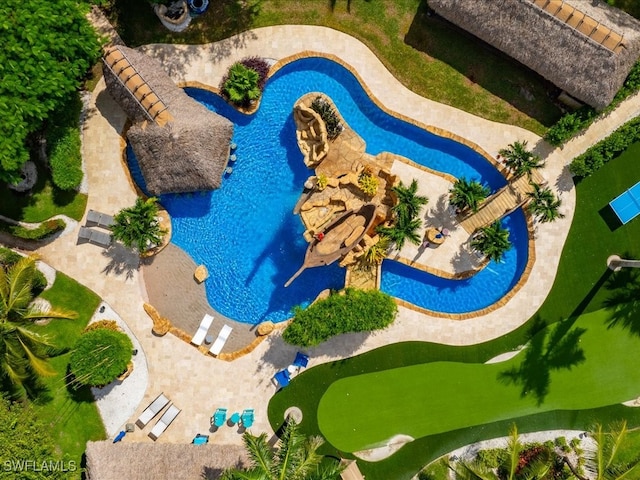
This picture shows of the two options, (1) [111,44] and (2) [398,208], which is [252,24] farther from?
(2) [398,208]

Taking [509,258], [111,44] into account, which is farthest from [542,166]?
[111,44]

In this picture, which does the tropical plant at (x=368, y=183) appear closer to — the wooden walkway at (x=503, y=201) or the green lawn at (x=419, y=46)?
the wooden walkway at (x=503, y=201)

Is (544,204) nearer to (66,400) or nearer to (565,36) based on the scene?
(565,36)

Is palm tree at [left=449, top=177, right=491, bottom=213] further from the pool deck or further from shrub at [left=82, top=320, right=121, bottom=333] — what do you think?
shrub at [left=82, top=320, right=121, bottom=333]

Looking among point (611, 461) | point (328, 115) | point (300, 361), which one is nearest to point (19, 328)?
point (300, 361)

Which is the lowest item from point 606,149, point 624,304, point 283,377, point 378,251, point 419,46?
point 283,377

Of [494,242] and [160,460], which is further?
[160,460]

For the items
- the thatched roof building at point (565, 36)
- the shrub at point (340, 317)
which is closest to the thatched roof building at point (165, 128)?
the shrub at point (340, 317)

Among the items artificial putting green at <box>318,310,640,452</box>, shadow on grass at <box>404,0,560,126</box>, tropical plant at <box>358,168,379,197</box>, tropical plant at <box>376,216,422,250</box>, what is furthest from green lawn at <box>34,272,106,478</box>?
shadow on grass at <box>404,0,560,126</box>
